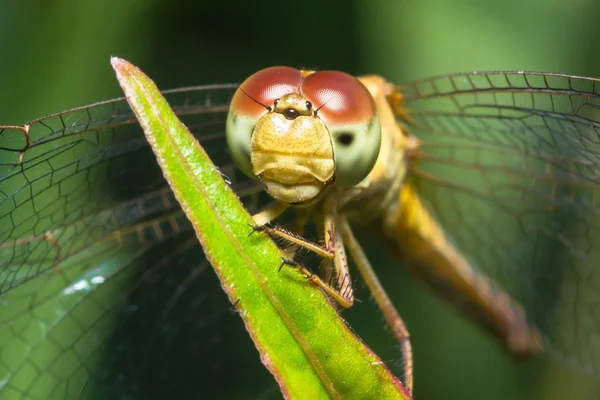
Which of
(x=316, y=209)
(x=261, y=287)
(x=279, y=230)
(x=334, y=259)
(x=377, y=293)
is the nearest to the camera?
(x=261, y=287)

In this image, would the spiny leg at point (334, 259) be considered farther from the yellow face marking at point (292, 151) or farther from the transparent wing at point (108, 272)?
the transparent wing at point (108, 272)

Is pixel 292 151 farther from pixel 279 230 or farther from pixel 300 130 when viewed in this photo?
pixel 279 230

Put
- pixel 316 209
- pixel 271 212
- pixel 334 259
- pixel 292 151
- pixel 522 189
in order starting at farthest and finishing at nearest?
pixel 522 189, pixel 316 209, pixel 334 259, pixel 271 212, pixel 292 151

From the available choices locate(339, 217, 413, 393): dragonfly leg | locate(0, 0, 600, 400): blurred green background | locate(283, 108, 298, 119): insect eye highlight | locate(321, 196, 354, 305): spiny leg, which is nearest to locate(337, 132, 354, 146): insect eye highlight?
locate(283, 108, 298, 119): insect eye highlight

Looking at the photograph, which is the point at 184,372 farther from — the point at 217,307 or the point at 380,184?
the point at 380,184

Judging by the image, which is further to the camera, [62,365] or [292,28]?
[292,28]

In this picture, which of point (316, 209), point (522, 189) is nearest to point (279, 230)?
point (316, 209)

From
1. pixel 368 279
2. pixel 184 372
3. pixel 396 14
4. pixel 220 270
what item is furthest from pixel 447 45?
pixel 220 270

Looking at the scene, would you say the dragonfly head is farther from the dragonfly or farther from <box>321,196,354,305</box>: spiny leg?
<box>321,196,354,305</box>: spiny leg
